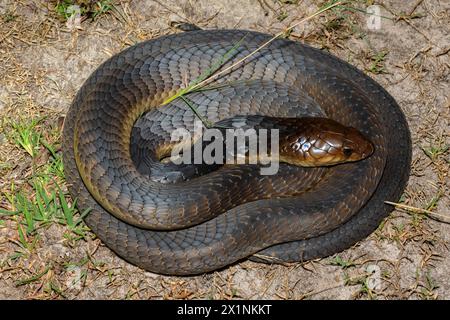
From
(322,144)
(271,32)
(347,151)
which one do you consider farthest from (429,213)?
(271,32)

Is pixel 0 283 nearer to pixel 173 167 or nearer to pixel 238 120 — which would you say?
pixel 173 167

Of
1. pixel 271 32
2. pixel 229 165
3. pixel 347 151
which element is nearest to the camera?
pixel 347 151

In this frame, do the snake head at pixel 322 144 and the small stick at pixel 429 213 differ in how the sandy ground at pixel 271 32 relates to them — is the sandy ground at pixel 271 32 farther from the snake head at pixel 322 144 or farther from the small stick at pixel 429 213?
the snake head at pixel 322 144

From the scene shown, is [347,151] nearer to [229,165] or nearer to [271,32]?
[229,165]

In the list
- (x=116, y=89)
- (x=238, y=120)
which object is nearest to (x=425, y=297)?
(x=238, y=120)

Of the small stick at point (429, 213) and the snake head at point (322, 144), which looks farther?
the small stick at point (429, 213)

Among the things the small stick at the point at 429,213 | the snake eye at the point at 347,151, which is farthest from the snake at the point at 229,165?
the small stick at the point at 429,213
